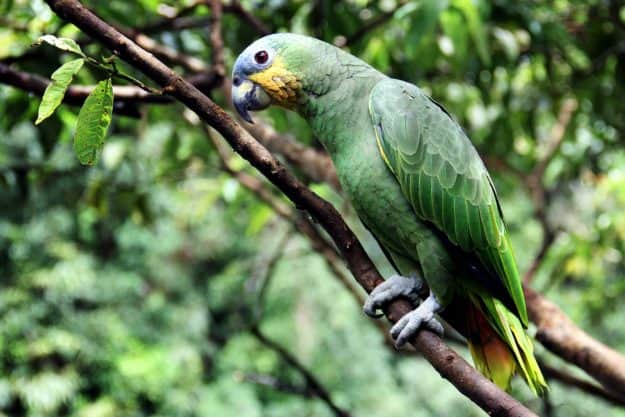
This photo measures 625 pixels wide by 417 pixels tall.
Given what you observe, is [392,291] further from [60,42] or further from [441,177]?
[60,42]

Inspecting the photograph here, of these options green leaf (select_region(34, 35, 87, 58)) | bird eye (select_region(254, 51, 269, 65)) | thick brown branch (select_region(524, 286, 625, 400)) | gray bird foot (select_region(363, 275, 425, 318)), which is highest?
green leaf (select_region(34, 35, 87, 58))

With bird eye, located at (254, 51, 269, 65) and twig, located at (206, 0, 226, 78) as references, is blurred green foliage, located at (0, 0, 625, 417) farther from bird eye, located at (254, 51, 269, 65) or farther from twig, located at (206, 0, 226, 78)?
bird eye, located at (254, 51, 269, 65)

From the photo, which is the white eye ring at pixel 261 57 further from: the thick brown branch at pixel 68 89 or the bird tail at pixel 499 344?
the bird tail at pixel 499 344

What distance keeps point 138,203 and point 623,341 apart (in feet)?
13.8

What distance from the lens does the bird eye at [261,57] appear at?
1021 millimetres

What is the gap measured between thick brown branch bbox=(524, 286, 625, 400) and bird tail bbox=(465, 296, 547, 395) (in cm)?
21

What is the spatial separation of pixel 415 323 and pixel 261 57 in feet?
1.50

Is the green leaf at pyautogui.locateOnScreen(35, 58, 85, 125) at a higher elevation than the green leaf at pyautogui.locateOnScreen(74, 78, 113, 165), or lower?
higher

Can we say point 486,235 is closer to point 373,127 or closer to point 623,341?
point 373,127

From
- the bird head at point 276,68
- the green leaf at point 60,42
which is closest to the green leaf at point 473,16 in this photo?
the bird head at point 276,68

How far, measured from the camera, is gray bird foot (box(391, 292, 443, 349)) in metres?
0.91

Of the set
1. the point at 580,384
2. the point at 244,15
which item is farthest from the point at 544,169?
the point at 244,15

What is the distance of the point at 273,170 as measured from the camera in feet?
2.60

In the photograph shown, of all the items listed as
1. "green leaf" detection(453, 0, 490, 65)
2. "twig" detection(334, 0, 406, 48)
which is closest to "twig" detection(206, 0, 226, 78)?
"twig" detection(334, 0, 406, 48)
